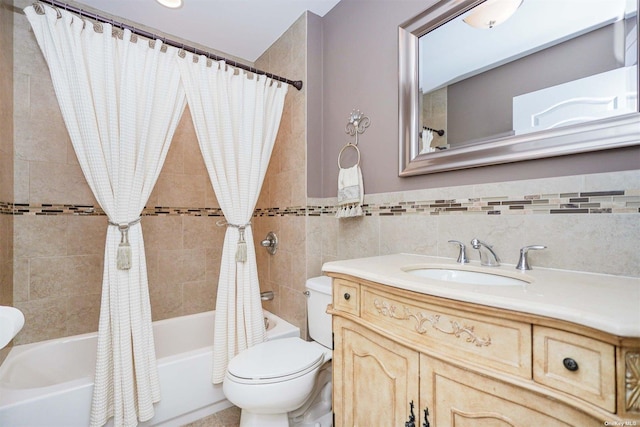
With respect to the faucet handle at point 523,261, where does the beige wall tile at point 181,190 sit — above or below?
above

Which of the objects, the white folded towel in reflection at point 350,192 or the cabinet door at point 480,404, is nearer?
the cabinet door at point 480,404

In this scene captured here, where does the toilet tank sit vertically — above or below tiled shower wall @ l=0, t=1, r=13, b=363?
below

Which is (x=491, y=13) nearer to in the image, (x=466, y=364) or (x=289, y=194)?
(x=466, y=364)

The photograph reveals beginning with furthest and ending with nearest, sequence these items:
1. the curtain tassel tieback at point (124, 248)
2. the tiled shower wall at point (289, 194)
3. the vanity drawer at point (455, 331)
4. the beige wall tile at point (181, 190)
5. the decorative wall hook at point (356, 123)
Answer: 1. the beige wall tile at point (181, 190)
2. the tiled shower wall at point (289, 194)
3. the decorative wall hook at point (356, 123)
4. the curtain tassel tieback at point (124, 248)
5. the vanity drawer at point (455, 331)

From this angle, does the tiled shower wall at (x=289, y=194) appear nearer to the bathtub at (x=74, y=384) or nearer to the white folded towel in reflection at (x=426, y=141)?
the bathtub at (x=74, y=384)

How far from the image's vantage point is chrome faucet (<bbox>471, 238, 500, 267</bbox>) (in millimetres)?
1082

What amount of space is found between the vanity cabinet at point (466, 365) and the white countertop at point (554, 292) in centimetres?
2

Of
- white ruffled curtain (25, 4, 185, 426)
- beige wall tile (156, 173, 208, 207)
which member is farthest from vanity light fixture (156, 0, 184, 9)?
beige wall tile (156, 173, 208, 207)

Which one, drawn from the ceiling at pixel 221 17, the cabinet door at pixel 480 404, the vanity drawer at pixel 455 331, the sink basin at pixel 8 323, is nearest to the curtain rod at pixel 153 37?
the ceiling at pixel 221 17

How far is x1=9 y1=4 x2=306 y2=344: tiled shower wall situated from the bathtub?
A: 0.15 metres

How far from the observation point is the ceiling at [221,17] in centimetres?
184

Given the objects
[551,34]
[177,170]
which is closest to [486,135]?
[551,34]

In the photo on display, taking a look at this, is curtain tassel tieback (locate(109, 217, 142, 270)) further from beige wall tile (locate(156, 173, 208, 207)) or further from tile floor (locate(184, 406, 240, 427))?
tile floor (locate(184, 406, 240, 427))

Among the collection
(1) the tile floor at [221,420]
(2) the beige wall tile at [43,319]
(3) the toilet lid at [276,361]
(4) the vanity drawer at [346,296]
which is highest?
(4) the vanity drawer at [346,296]
